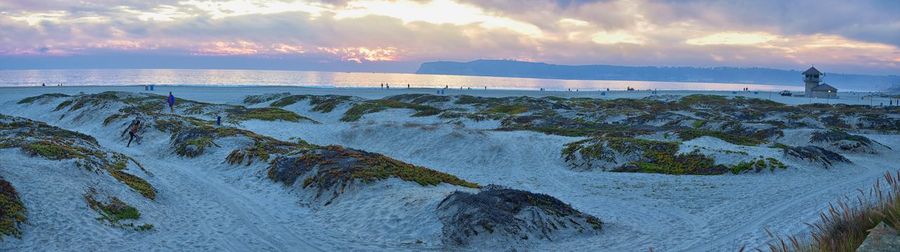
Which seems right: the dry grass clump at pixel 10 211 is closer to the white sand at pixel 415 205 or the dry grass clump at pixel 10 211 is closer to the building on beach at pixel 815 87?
the white sand at pixel 415 205

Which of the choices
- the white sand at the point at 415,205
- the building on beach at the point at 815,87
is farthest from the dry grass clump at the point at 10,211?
the building on beach at the point at 815,87

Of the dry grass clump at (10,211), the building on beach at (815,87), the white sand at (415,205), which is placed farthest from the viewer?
the building on beach at (815,87)

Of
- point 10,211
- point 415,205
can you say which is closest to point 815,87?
point 415,205

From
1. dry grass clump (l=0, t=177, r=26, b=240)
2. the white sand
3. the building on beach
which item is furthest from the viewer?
the building on beach

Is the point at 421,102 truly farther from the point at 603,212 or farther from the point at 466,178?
the point at 603,212

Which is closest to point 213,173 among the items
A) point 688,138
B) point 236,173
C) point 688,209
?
point 236,173

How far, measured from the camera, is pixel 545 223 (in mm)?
18125

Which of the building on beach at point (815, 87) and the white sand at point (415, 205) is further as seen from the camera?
the building on beach at point (815, 87)

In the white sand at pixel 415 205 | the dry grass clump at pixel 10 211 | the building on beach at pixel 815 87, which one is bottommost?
the white sand at pixel 415 205

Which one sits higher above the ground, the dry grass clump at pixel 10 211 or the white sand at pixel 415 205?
the dry grass clump at pixel 10 211

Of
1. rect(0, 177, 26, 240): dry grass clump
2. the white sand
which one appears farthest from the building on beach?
rect(0, 177, 26, 240): dry grass clump

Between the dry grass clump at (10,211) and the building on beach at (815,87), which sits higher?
the building on beach at (815,87)

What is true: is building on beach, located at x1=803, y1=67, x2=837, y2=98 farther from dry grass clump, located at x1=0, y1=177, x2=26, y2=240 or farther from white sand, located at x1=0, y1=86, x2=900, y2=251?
dry grass clump, located at x1=0, y1=177, x2=26, y2=240

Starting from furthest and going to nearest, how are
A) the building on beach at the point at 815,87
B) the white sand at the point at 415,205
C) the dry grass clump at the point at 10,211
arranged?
the building on beach at the point at 815,87, the white sand at the point at 415,205, the dry grass clump at the point at 10,211
